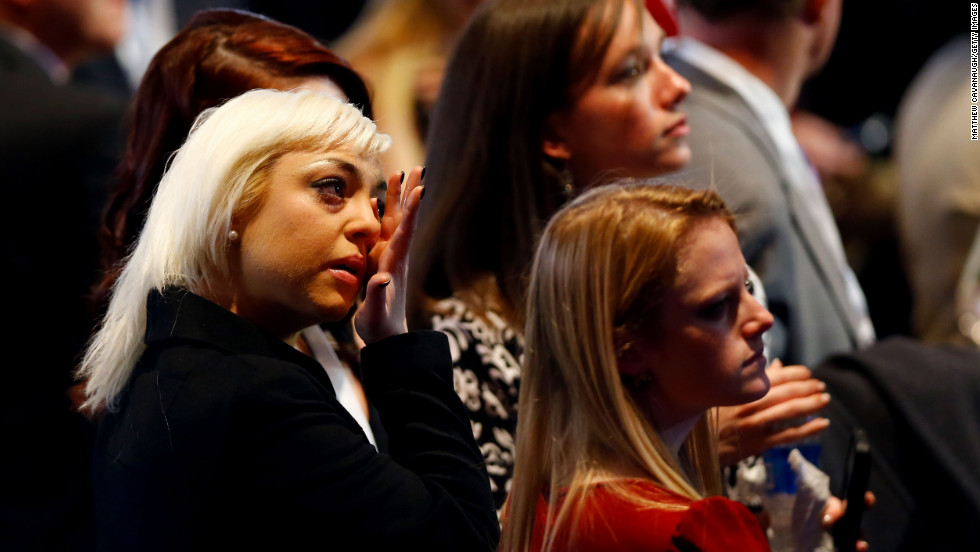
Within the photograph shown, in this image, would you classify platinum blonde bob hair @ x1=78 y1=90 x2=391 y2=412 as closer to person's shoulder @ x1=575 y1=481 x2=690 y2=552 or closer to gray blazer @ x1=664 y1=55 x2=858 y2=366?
person's shoulder @ x1=575 y1=481 x2=690 y2=552

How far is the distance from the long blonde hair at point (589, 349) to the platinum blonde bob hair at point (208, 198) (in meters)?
0.33

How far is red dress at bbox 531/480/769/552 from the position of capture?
4.77 feet

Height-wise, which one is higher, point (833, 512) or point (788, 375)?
point (788, 375)

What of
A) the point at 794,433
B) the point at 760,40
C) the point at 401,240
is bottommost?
the point at 794,433

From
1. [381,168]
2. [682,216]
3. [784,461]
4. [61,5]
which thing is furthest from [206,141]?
[61,5]

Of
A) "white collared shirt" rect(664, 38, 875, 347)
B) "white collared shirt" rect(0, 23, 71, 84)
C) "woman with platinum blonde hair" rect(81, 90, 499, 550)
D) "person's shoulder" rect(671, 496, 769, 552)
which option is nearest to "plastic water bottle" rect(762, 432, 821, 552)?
"person's shoulder" rect(671, 496, 769, 552)

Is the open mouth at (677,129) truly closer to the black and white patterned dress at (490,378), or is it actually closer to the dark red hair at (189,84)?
the black and white patterned dress at (490,378)

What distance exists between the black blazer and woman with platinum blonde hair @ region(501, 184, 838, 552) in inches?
6.3

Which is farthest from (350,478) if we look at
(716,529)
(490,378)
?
(490,378)

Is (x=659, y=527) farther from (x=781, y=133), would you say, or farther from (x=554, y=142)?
(x=781, y=133)

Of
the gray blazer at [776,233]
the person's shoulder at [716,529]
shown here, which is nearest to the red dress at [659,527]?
the person's shoulder at [716,529]

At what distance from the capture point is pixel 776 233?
2.63 metres

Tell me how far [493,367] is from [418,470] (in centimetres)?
61

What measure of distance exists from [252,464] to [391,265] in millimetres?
319
